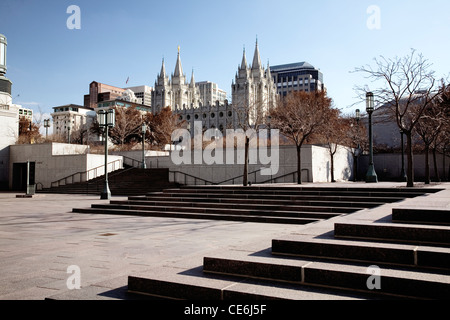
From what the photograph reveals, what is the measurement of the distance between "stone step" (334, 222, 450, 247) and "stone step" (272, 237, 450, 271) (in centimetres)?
39

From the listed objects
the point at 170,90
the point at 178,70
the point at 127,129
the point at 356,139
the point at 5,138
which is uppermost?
the point at 178,70

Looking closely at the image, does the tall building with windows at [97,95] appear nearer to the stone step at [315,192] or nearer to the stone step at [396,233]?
the stone step at [315,192]

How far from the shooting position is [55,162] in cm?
3084

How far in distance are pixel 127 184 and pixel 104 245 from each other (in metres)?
19.6

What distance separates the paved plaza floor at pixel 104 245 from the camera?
4902mm

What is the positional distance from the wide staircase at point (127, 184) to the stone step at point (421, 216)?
20.1m

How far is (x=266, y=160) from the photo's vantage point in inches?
971

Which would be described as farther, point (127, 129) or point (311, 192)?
point (127, 129)

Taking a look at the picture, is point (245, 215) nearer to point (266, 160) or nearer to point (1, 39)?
point (266, 160)

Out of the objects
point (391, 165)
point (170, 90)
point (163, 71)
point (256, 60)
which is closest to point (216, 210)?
point (391, 165)

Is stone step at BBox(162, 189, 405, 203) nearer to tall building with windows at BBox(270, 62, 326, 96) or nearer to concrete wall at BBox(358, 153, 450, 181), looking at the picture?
concrete wall at BBox(358, 153, 450, 181)

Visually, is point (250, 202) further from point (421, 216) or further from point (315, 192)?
point (421, 216)

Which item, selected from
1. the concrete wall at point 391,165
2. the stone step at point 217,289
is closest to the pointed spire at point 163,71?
the concrete wall at point 391,165

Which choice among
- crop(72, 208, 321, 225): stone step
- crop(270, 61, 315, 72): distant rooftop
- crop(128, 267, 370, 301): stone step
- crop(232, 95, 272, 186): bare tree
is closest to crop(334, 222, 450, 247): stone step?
crop(128, 267, 370, 301): stone step
